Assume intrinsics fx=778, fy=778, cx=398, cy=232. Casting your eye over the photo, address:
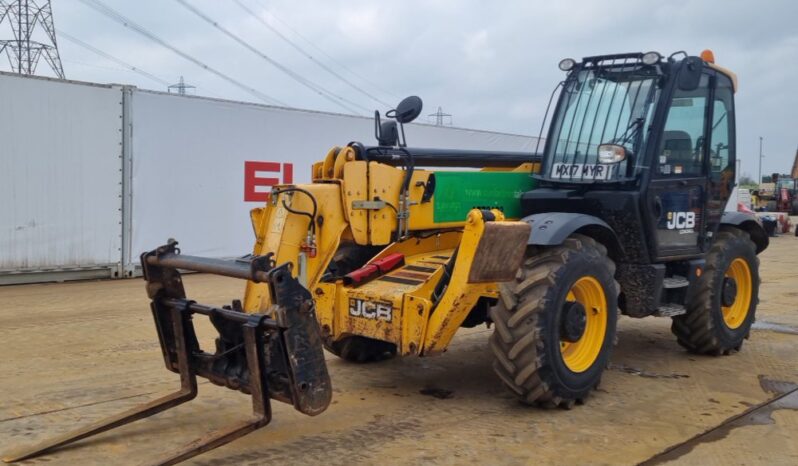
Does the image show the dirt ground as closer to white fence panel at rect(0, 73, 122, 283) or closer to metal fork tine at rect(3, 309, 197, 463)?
metal fork tine at rect(3, 309, 197, 463)

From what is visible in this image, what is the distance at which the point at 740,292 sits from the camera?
7.31 m

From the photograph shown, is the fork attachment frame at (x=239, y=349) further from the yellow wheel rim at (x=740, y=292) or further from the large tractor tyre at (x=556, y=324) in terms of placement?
the yellow wheel rim at (x=740, y=292)

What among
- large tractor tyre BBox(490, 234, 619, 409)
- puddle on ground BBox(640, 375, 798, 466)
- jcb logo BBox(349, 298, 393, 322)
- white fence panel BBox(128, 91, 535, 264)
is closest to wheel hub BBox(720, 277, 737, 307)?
puddle on ground BBox(640, 375, 798, 466)

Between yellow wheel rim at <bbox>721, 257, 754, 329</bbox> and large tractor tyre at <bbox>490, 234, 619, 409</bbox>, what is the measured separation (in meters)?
2.31

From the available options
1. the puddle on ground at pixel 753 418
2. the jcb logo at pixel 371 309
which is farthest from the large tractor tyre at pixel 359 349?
the puddle on ground at pixel 753 418

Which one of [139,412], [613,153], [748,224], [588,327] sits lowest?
[139,412]

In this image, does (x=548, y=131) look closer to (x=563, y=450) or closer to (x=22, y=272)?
(x=563, y=450)

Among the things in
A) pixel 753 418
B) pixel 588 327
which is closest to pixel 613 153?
pixel 588 327

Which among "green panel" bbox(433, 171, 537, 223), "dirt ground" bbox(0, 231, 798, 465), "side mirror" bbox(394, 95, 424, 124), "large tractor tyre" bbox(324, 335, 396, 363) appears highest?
"side mirror" bbox(394, 95, 424, 124)

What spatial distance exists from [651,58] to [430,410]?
3.28 meters

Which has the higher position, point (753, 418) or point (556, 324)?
point (556, 324)

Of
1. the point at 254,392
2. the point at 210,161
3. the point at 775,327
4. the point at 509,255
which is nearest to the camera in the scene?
the point at 254,392

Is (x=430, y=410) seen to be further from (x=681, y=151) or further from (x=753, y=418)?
(x=681, y=151)

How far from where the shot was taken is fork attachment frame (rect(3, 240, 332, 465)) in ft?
12.9
